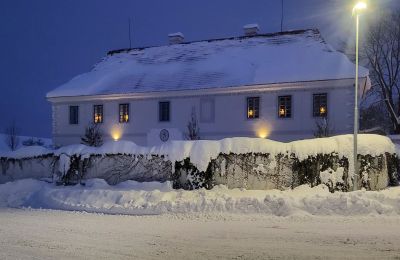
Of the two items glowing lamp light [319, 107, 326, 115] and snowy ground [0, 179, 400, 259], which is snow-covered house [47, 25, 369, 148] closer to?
glowing lamp light [319, 107, 326, 115]

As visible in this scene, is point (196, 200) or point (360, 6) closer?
point (196, 200)

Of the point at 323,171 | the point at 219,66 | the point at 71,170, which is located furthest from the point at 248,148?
the point at 219,66

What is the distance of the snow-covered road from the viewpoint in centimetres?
881

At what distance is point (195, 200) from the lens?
1558 cm

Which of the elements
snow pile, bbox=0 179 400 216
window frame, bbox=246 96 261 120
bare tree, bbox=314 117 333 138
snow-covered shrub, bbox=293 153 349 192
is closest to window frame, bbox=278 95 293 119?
window frame, bbox=246 96 261 120

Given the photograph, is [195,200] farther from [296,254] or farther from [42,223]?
[296,254]

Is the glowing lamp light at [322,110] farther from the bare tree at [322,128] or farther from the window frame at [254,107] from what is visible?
the window frame at [254,107]

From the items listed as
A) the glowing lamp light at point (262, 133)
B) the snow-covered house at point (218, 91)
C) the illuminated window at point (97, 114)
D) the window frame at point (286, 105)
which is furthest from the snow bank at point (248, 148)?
the illuminated window at point (97, 114)

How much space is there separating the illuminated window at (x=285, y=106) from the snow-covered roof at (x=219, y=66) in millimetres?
1432

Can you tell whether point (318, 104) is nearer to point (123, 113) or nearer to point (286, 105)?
point (286, 105)

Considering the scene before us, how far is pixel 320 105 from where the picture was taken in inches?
1193

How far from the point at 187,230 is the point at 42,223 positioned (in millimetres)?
4627

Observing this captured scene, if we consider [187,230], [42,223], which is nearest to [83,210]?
[42,223]

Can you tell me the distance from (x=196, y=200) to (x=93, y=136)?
72.6ft
